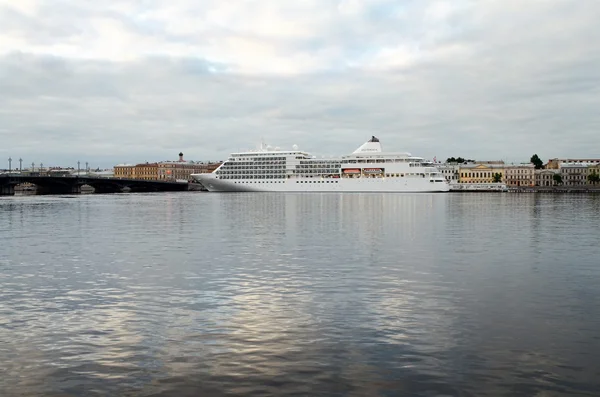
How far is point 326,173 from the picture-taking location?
A: 14350 centimetres

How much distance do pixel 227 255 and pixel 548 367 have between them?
53.3ft

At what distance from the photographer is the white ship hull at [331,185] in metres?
135

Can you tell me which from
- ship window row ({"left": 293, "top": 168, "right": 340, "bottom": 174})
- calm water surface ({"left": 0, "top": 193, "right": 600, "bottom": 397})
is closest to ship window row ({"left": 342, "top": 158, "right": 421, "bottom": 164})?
ship window row ({"left": 293, "top": 168, "right": 340, "bottom": 174})

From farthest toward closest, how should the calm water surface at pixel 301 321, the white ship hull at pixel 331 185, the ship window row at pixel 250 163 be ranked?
the ship window row at pixel 250 163 < the white ship hull at pixel 331 185 < the calm water surface at pixel 301 321

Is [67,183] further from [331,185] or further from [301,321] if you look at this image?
[301,321]

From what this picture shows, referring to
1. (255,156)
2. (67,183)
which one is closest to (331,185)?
(255,156)

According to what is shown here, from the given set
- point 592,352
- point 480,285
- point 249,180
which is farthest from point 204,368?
point 249,180

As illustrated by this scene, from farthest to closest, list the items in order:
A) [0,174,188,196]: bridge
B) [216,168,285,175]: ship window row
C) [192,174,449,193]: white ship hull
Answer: [216,168,285,175]: ship window row, [0,174,188,196]: bridge, [192,174,449,193]: white ship hull

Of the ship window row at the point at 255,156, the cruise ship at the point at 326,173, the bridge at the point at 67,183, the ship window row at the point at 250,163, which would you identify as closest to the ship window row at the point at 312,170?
the cruise ship at the point at 326,173

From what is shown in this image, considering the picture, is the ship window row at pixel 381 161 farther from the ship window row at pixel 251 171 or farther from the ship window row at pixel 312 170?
the ship window row at pixel 251 171

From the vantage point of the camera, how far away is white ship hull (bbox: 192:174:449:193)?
135375mm

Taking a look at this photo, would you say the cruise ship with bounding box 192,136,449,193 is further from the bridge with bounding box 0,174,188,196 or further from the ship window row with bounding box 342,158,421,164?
the bridge with bounding box 0,174,188,196

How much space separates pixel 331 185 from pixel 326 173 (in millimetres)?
4081

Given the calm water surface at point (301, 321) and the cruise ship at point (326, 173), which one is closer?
the calm water surface at point (301, 321)
